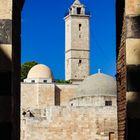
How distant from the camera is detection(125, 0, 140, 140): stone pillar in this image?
31.4ft

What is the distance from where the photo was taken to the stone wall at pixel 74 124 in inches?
1586

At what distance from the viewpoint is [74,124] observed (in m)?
40.7

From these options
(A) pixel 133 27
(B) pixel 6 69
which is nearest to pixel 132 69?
(A) pixel 133 27

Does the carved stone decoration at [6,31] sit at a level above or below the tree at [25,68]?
below

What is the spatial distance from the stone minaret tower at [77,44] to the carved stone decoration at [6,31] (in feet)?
263

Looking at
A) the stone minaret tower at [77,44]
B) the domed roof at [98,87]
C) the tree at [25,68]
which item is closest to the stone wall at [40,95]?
the tree at [25,68]

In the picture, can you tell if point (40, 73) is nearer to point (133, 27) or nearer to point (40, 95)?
point (40, 95)

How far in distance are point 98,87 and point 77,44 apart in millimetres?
46800

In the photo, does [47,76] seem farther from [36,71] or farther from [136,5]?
[136,5]

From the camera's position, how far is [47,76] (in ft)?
239

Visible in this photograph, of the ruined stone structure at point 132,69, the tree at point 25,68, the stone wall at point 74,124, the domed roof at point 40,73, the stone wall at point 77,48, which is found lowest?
the stone wall at point 74,124

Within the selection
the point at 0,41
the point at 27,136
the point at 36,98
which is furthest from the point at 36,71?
the point at 0,41

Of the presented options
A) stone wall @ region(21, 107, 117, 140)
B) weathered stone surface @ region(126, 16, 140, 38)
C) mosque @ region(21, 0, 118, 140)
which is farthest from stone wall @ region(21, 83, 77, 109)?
weathered stone surface @ region(126, 16, 140, 38)

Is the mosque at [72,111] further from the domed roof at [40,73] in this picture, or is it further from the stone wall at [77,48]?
the stone wall at [77,48]
